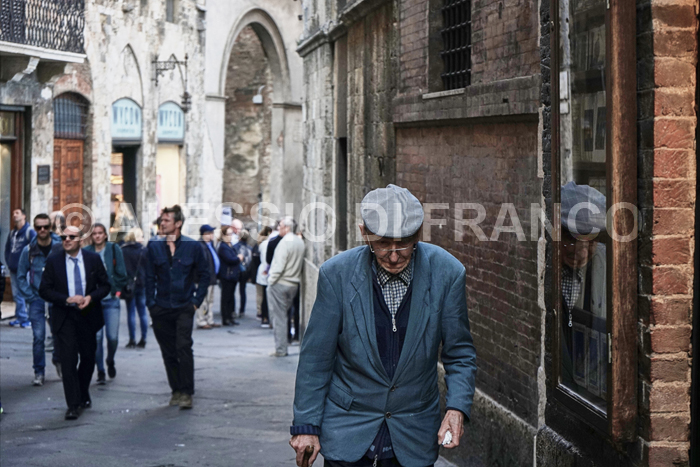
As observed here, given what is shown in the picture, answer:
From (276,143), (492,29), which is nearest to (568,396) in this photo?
(492,29)

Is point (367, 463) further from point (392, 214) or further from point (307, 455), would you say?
point (392, 214)

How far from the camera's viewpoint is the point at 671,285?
4109 mm

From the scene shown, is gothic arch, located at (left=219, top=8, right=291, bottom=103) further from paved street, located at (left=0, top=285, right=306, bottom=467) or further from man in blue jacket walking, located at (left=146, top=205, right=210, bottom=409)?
man in blue jacket walking, located at (left=146, top=205, right=210, bottom=409)

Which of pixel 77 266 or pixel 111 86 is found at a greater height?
pixel 111 86

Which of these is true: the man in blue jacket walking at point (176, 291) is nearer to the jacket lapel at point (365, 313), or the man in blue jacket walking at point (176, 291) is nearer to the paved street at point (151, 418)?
the paved street at point (151, 418)

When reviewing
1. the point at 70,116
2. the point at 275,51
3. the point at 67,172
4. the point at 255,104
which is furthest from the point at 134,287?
the point at 255,104

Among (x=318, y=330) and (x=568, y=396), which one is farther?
(x=568, y=396)

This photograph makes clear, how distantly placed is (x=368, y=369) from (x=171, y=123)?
75.5 ft

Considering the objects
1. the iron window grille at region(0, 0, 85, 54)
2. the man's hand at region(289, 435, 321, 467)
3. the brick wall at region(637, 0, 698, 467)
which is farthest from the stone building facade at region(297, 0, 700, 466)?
the iron window grille at region(0, 0, 85, 54)

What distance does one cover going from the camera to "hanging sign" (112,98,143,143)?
23.2 metres

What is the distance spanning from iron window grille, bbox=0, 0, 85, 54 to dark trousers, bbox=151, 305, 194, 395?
358 inches

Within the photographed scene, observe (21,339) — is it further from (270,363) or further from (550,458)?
(550,458)

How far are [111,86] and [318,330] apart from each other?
1968 centimetres

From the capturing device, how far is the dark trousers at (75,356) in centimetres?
923
